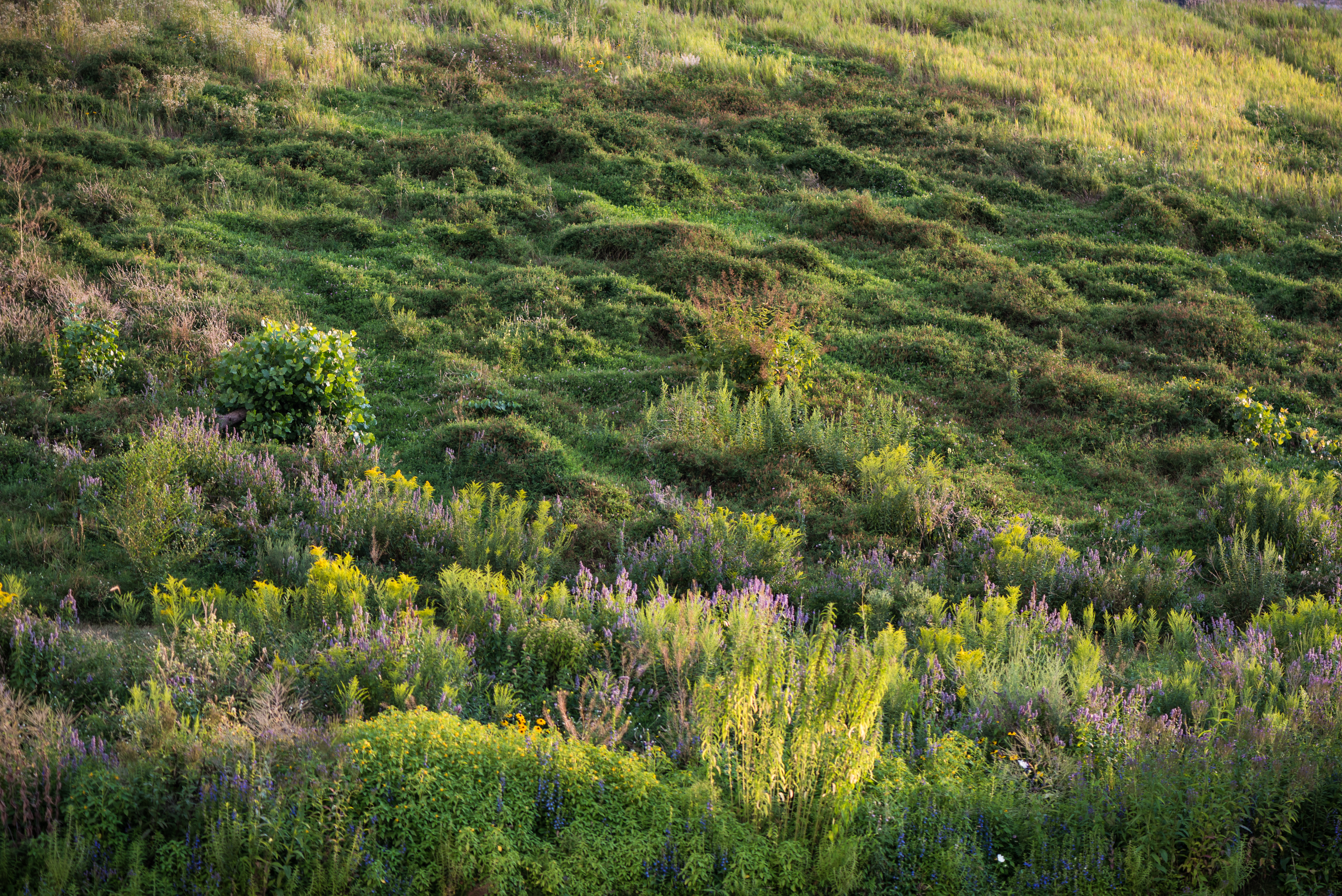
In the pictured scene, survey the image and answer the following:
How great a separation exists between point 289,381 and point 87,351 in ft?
6.16

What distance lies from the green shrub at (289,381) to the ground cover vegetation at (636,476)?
0.05 metres

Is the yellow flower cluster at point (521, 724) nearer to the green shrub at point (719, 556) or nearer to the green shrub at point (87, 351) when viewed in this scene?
the green shrub at point (719, 556)

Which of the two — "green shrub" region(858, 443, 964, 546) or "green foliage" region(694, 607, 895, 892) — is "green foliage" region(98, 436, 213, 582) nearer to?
"green foliage" region(694, 607, 895, 892)

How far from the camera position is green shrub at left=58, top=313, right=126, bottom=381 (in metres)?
7.96

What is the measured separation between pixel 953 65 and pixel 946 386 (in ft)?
45.8

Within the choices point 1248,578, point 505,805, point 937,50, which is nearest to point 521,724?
point 505,805

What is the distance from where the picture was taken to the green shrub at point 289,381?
7.62m

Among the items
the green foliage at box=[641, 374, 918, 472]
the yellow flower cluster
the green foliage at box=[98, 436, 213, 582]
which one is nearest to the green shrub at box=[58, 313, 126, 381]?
the green foliage at box=[98, 436, 213, 582]

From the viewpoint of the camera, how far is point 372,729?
3.67 meters

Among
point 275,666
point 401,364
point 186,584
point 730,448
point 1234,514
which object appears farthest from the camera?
point 401,364

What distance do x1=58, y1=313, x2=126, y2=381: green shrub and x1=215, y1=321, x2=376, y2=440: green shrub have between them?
1075 millimetres

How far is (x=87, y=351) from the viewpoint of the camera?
7988 millimetres

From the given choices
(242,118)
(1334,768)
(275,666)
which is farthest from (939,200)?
(275,666)

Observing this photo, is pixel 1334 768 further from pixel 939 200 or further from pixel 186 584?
pixel 939 200
